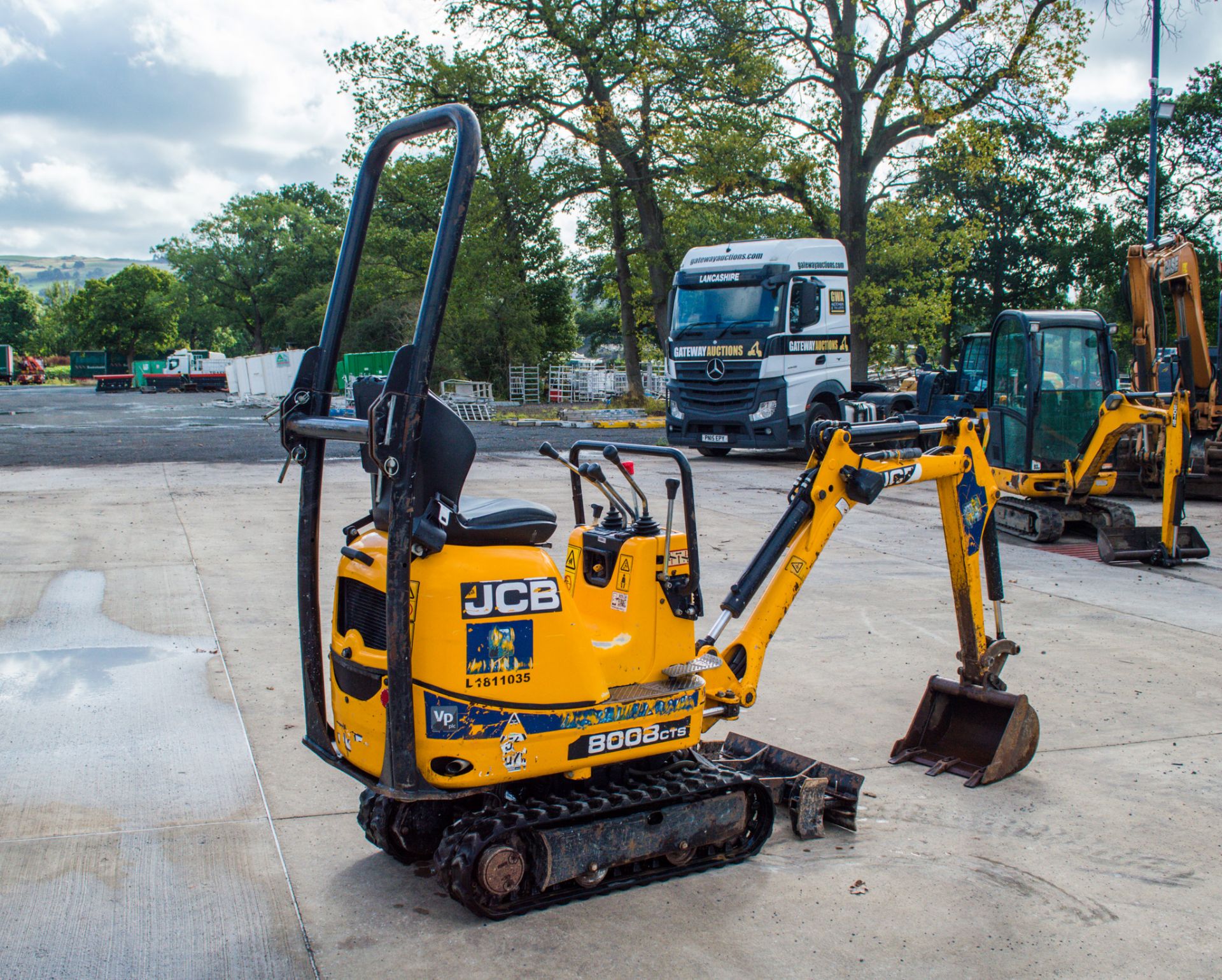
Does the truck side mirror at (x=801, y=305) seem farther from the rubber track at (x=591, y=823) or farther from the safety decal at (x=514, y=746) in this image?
the safety decal at (x=514, y=746)

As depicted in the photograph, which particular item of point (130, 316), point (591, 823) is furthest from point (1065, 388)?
point (130, 316)

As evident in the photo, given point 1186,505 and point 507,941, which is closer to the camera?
point 507,941

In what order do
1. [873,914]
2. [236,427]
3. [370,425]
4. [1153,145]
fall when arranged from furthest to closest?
[236,427], [1153,145], [873,914], [370,425]

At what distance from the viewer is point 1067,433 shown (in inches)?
505

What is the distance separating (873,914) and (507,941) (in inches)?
49.6

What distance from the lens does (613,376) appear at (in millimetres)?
46344

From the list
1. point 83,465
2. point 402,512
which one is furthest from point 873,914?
point 83,465

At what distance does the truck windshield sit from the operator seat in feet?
49.4

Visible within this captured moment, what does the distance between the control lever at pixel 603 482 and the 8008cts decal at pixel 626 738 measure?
0.80 meters

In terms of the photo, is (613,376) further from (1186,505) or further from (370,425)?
(370,425)

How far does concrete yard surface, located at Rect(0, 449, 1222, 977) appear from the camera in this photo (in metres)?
3.41

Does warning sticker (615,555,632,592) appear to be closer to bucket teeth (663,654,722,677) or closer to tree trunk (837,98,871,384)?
bucket teeth (663,654,722,677)

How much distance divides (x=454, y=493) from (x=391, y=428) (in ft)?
1.08

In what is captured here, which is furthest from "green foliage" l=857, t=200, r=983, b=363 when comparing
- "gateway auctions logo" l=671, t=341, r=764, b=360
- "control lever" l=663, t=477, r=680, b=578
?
"control lever" l=663, t=477, r=680, b=578
